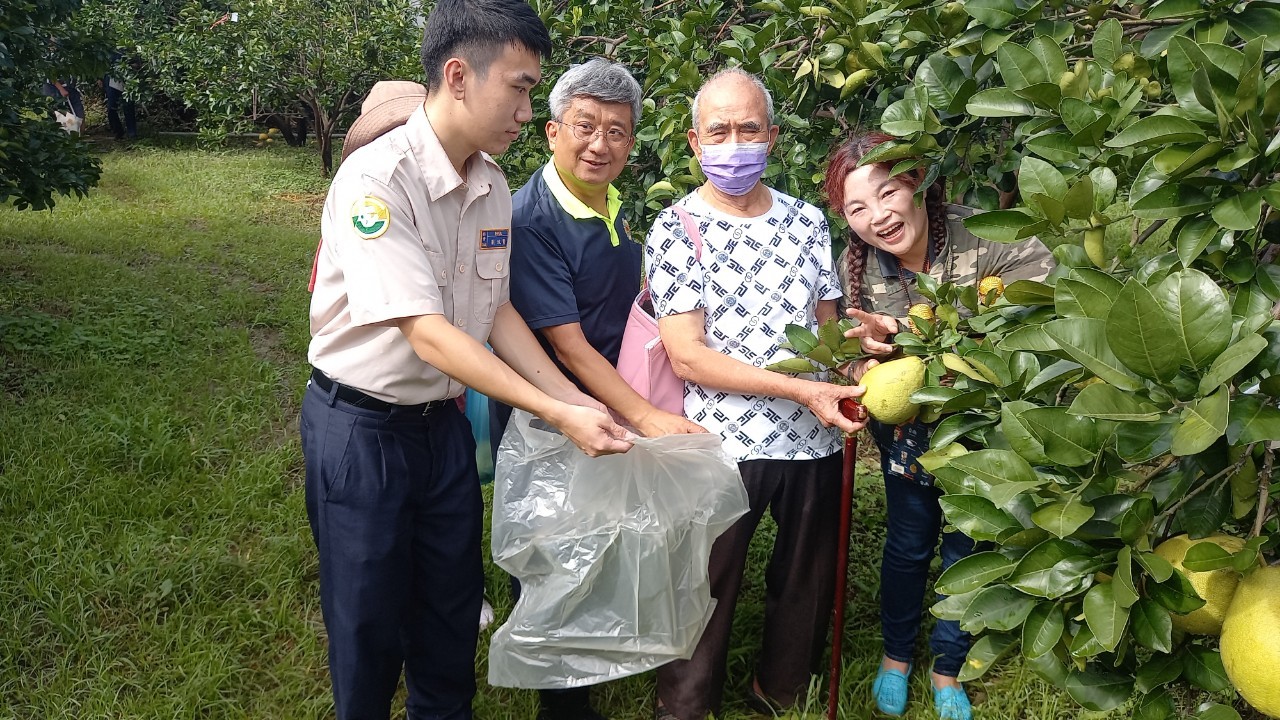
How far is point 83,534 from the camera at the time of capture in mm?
3318

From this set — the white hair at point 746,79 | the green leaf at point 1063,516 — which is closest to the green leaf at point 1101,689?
the green leaf at point 1063,516

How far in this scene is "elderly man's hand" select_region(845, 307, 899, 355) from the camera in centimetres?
212

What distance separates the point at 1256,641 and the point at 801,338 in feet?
3.78

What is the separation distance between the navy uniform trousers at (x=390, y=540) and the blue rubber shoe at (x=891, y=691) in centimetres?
110

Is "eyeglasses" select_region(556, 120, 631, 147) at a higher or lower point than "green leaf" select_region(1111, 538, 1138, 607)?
higher

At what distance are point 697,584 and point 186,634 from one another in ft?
5.44

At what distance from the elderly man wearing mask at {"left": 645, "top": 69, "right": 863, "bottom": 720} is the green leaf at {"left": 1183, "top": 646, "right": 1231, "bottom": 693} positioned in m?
1.02

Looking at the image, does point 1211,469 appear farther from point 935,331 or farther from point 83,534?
point 83,534

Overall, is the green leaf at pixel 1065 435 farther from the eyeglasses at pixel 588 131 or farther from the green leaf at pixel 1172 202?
the eyeglasses at pixel 588 131

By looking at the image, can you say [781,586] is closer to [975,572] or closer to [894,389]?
[894,389]

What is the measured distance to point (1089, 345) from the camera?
956 millimetres

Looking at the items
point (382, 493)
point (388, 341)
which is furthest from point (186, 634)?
point (388, 341)

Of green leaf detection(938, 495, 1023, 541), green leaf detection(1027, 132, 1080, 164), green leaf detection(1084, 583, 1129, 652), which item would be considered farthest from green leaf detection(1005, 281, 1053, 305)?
green leaf detection(1084, 583, 1129, 652)

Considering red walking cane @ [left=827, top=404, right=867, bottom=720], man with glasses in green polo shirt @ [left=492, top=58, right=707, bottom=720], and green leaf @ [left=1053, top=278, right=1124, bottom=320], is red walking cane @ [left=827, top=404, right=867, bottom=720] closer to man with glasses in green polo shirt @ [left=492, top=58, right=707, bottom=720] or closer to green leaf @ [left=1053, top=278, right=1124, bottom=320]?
man with glasses in green polo shirt @ [left=492, top=58, right=707, bottom=720]
